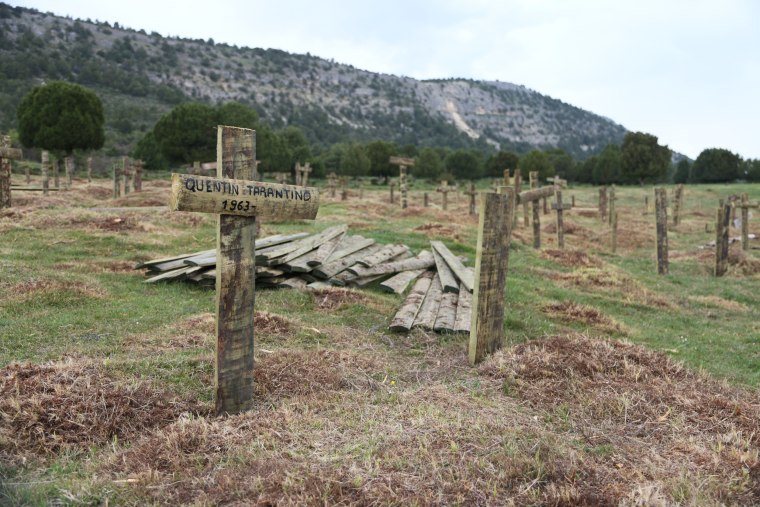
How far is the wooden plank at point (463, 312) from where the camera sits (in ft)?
30.4

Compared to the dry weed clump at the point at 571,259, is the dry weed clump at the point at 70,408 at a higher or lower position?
lower

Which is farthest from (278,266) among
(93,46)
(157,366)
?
(93,46)

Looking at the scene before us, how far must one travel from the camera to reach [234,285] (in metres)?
5.43

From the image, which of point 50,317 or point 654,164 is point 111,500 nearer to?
point 50,317

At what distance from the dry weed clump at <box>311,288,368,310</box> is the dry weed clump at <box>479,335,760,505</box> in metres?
4.08

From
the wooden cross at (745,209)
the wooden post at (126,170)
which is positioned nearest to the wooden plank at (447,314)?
the wooden cross at (745,209)

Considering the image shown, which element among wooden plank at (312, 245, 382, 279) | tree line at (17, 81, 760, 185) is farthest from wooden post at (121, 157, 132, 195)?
wooden plank at (312, 245, 382, 279)

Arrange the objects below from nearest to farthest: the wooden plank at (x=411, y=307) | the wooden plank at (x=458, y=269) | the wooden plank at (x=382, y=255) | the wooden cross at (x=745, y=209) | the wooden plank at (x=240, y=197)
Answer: the wooden plank at (x=240, y=197), the wooden plank at (x=411, y=307), the wooden plank at (x=458, y=269), the wooden plank at (x=382, y=255), the wooden cross at (x=745, y=209)

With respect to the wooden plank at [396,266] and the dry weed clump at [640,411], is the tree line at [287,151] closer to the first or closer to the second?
the wooden plank at [396,266]

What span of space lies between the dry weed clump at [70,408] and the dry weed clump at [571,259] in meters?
14.5

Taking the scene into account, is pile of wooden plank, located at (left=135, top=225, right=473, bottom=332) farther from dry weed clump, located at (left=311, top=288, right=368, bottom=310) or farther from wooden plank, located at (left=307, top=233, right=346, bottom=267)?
dry weed clump, located at (left=311, top=288, right=368, bottom=310)

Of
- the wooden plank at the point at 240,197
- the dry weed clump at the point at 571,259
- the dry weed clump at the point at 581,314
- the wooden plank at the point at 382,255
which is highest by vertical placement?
the wooden plank at the point at 240,197

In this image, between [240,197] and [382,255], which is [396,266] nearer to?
[382,255]

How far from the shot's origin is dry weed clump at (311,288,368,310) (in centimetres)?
1057
